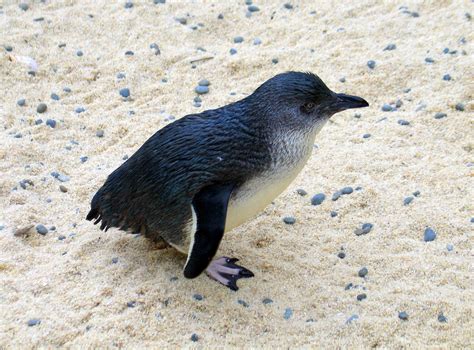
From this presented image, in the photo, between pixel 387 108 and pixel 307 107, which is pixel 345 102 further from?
pixel 387 108

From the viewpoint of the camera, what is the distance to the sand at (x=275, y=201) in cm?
340

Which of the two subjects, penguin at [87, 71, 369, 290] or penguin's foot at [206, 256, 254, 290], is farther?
penguin's foot at [206, 256, 254, 290]

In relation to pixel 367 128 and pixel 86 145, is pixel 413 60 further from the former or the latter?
pixel 86 145

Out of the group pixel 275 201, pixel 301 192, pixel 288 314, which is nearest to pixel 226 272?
pixel 288 314

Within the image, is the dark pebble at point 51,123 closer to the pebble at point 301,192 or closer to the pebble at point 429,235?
the pebble at point 301,192

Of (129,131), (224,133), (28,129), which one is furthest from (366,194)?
(28,129)

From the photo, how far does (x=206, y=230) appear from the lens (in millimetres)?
3283

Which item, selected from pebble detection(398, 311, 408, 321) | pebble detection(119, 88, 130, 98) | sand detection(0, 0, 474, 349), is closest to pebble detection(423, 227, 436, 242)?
sand detection(0, 0, 474, 349)

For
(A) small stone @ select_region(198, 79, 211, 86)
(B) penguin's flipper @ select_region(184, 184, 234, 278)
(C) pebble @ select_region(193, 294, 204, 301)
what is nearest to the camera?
(B) penguin's flipper @ select_region(184, 184, 234, 278)

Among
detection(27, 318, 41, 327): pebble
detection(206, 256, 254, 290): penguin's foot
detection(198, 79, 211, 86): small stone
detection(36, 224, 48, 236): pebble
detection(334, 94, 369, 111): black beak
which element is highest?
detection(334, 94, 369, 111): black beak

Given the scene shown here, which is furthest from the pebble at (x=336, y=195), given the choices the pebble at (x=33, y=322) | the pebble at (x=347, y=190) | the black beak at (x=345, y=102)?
the pebble at (x=33, y=322)

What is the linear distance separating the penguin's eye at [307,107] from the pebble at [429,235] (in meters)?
0.93

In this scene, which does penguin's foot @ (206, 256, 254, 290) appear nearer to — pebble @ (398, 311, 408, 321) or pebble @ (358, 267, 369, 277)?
pebble @ (358, 267, 369, 277)

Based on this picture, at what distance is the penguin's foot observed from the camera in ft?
12.1
